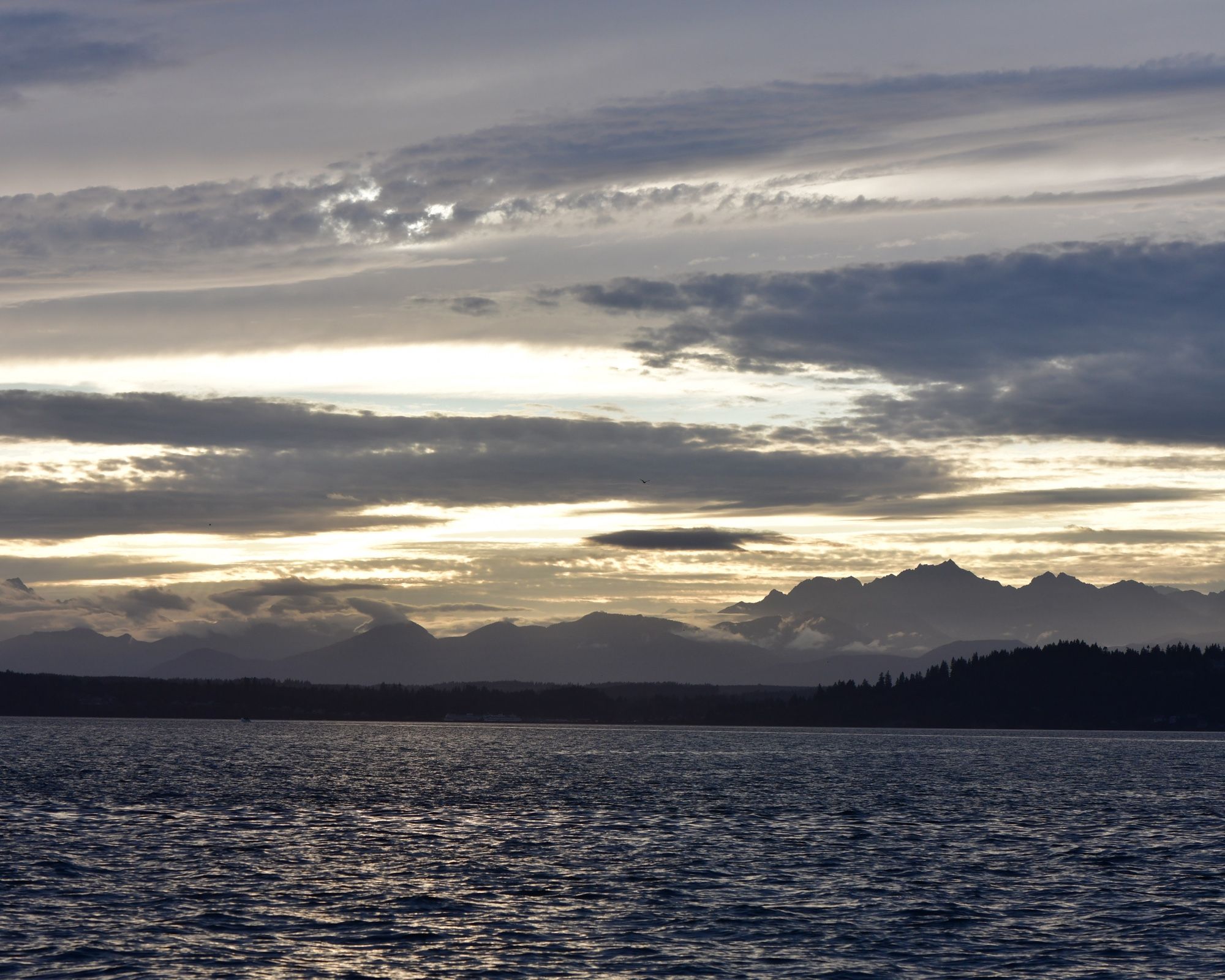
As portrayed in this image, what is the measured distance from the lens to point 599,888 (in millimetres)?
79688

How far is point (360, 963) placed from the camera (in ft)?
189

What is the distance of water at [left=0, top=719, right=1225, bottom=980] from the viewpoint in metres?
59.6

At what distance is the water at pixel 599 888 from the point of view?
59562mm

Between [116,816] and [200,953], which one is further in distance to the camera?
[116,816]

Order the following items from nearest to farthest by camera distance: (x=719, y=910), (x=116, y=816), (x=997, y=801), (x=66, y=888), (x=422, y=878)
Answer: (x=719, y=910) → (x=66, y=888) → (x=422, y=878) → (x=116, y=816) → (x=997, y=801)

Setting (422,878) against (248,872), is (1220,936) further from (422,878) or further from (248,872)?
(248,872)

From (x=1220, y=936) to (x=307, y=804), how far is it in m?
92.0

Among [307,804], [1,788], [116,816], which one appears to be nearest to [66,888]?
[116,816]

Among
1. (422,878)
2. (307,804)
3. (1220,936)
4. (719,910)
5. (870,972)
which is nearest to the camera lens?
(870,972)

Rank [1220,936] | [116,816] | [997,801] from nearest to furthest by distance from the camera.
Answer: [1220,936] → [116,816] → [997,801]

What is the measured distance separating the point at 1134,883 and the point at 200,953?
5721 centimetres

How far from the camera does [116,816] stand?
390 ft

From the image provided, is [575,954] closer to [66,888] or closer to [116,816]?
[66,888]

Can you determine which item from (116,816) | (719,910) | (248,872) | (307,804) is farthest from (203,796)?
(719,910)
